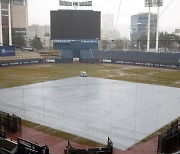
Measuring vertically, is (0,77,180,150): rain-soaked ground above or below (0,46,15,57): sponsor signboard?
below

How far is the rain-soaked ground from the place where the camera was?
2052cm

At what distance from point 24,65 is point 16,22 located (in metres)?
60.1

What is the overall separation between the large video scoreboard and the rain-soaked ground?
1243 inches

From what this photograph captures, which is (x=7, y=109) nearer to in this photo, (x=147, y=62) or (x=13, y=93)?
(x=13, y=93)

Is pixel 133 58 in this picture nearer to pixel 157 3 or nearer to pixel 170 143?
pixel 157 3

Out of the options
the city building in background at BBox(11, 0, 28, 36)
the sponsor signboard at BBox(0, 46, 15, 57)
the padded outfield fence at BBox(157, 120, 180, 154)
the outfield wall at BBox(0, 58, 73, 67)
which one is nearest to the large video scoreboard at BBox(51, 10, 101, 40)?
the outfield wall at BBox(0, 58, 73, 67)

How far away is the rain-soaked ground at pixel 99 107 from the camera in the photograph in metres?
20.5

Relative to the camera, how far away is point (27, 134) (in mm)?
19406

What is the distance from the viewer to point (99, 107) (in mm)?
27484

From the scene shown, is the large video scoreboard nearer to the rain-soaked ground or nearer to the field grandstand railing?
the rain-soaked ground

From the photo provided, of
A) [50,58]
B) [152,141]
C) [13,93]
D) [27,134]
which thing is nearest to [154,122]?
[152,141]

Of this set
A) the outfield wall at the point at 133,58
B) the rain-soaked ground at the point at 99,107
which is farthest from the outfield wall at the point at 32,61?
the rain-soaked ground at the point at 99,107

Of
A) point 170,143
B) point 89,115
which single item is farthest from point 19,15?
point 170,143

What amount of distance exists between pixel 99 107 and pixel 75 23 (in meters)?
46.1
